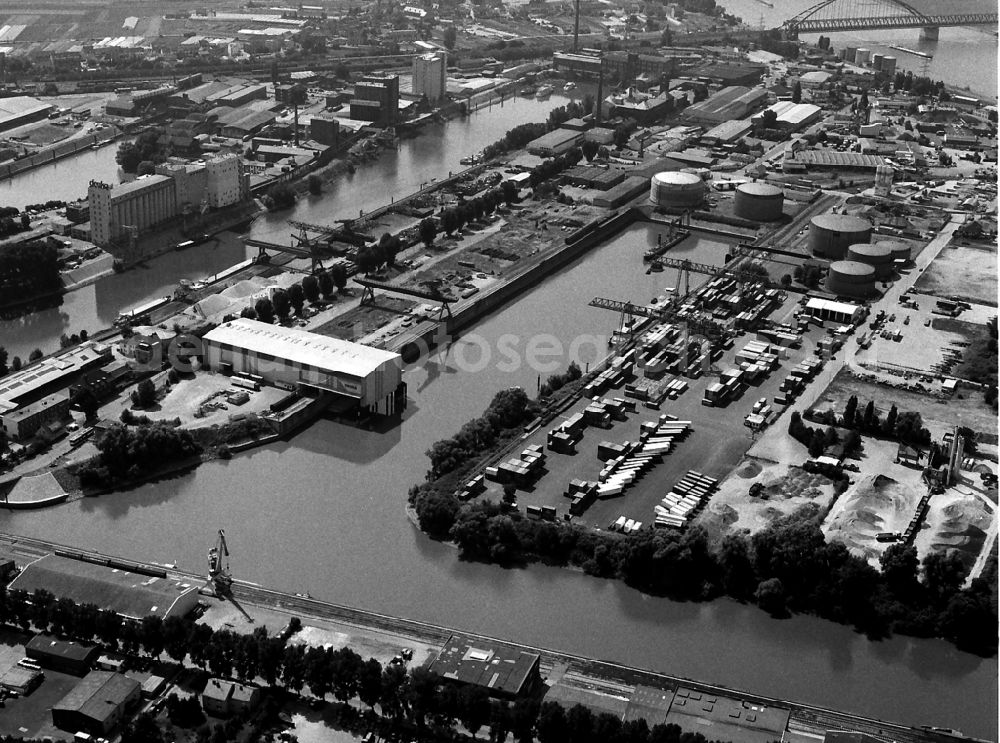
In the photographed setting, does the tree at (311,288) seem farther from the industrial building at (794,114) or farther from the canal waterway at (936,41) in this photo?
the canal waterway at (936,41)

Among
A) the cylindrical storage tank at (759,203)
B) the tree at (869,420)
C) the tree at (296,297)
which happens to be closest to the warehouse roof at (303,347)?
the tree at (296,297)

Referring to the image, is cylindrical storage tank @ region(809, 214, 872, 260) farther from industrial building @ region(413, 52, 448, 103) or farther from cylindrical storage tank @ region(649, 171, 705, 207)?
industrial building @ region(413, 52, 448, 103)

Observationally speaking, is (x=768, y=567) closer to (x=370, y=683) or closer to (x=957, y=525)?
(x=957, y=525)

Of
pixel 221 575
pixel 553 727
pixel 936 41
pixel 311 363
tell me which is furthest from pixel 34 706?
pixel 936 41

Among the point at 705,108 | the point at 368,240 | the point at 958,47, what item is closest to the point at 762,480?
the point at 368,240

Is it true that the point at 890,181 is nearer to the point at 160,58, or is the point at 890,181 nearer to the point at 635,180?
the point at 635,180
